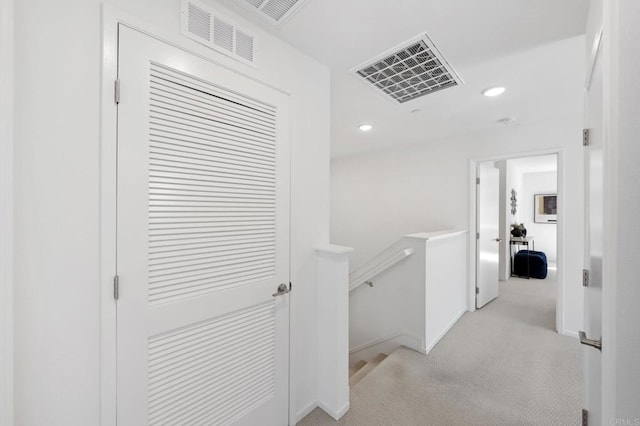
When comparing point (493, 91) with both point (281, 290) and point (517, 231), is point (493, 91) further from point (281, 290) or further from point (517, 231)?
point (517, 231)

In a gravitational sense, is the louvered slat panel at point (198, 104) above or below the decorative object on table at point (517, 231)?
above

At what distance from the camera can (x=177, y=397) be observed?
117 centimetres

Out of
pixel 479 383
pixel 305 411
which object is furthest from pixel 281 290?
pixel 479 383

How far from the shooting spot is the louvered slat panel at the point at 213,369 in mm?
1127

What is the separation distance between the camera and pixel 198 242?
1.23 metres

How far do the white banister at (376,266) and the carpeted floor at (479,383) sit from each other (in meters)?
0.78

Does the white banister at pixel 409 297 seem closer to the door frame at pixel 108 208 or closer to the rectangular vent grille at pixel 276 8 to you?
the rectangular vent grille at pixel 276 8

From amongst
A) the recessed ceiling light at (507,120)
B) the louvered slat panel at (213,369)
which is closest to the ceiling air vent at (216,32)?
the louvered slat panel at (213,369)

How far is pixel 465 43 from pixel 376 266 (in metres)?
2.04

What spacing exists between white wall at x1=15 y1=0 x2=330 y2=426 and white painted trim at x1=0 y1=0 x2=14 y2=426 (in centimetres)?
5

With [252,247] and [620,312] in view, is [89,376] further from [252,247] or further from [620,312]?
[620,312]

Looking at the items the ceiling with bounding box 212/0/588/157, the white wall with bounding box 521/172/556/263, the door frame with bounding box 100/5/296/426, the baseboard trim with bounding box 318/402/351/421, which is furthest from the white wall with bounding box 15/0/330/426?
the white wall with bounding box 521/172/556/263

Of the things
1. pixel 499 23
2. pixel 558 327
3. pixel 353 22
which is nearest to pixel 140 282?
pixel 353 22

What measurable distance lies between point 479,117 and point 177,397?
3522 mm
